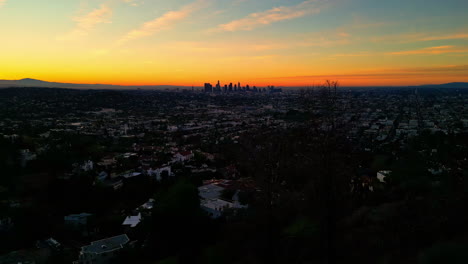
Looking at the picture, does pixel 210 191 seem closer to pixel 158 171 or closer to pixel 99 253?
pixel 99 253

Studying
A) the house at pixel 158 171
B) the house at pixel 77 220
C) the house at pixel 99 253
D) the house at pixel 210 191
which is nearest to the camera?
the house at pixel 99 253

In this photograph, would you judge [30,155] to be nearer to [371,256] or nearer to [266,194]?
[266,194]

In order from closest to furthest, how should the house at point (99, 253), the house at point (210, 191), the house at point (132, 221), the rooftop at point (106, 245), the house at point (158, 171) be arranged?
the house at point (99, 253), the rooftop at point (106, 245), the house at point (132, 221), the house at point (210, 191), the house at point (158, 171)

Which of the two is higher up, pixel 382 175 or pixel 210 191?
pixel 382 175

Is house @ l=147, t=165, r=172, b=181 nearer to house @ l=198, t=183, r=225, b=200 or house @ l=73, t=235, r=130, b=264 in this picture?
house @ l=198, t=183, r=225, b=200

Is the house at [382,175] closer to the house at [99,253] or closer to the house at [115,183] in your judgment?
the house at [99,253]

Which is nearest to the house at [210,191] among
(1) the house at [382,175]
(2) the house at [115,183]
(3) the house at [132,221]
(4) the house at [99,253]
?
(3) the house at [132,221]

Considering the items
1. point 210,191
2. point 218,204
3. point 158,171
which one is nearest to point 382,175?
point 218,204

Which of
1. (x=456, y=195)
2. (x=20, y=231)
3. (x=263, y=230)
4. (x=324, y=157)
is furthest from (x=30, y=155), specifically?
(x=456, y=195)
